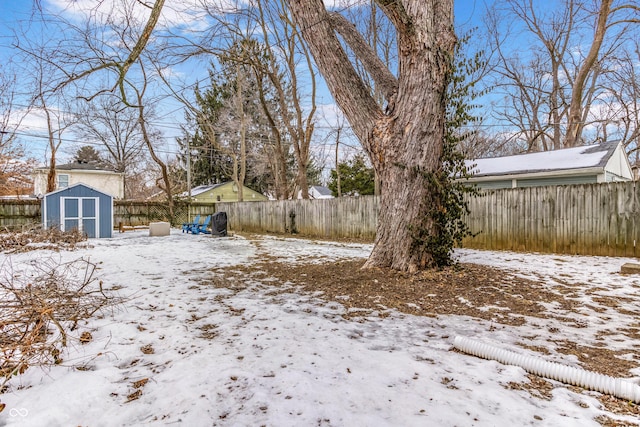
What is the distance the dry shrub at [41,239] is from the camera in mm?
7335

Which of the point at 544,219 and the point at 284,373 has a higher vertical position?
the point at 544,219

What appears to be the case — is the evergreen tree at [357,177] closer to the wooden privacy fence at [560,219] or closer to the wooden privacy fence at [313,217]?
the wooden privacy fence at [313,217]

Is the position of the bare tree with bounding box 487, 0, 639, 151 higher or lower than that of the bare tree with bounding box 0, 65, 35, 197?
higher

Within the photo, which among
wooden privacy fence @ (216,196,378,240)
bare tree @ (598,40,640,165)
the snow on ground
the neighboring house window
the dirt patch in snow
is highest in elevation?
bare tree @ (598,40,640,165)

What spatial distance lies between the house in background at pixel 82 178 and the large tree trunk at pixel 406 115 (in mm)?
17730

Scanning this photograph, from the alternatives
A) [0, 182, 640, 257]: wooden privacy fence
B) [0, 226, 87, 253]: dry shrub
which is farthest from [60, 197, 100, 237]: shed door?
[0, 182, 640, 257]: wooden privacy fence

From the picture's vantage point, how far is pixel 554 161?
967 centimetres

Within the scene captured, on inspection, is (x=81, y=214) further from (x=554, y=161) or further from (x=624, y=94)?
(x=624, y=94)

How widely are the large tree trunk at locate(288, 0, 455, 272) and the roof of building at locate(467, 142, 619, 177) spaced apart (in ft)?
16.6

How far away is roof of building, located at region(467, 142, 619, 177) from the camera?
888 centimetres

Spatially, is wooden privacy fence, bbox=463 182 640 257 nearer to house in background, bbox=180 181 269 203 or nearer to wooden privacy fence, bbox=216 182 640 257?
wooden privacy fence, bbox=216 182 640 257

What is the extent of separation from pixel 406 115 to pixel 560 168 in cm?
740

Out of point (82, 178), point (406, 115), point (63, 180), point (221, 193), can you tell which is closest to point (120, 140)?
point (82, 178)

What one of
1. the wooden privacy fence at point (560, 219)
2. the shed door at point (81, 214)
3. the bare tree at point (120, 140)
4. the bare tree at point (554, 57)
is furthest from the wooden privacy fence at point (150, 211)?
the bare tree at point (554, 57)
